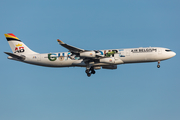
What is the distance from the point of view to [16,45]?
64375mm

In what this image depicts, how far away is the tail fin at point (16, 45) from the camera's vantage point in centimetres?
6378

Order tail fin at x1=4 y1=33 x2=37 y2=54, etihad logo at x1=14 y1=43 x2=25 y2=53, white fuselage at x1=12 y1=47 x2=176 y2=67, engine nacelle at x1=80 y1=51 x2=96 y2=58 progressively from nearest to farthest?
engine nacelle at x1=80 y1=51 x2=96 y2=58 < white fuselage at x1=12 y1=47 x2=176 y2=67 < tail fin at x1=4 y1=33 x2=37 y2=54 < etihad logo at x1=14 y1=43 x2=25 y2=53

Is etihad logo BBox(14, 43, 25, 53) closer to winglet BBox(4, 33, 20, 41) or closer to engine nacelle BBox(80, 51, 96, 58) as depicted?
winglet BBox(4, 33, 20, 41)

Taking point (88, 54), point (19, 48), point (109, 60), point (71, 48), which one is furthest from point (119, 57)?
point (19, 48)

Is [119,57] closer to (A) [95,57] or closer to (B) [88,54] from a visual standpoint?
(A) [95,57]

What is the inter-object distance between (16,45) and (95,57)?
21.0 m

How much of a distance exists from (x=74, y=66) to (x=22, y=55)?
1277 centimetres

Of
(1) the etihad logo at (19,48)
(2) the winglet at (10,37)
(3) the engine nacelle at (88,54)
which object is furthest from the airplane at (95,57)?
(2) the winglet at (10,37)

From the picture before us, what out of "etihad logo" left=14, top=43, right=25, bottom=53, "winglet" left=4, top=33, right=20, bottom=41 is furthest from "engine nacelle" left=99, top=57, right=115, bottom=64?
"winglet" left=4, top=33, right=20, bottom=41

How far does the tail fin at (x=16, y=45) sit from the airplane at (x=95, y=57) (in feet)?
7.52

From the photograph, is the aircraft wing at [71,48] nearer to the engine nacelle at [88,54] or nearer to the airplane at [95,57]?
the airplane at [95,57]

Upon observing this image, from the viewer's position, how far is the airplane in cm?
5603

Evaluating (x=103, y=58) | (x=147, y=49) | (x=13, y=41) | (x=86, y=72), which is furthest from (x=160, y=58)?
(x=13, y=41)

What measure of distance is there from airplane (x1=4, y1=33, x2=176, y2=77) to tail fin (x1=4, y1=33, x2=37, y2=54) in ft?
7.52
